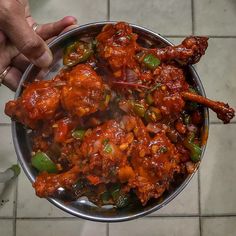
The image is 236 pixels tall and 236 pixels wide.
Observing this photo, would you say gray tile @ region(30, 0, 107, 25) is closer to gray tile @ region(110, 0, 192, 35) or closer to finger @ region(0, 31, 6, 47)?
gray tile @ region(110, 0, 192, 35)

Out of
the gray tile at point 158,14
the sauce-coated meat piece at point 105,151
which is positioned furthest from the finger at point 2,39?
the gray tile at point 158,14

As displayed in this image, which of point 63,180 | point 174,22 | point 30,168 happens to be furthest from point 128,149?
point 174,22

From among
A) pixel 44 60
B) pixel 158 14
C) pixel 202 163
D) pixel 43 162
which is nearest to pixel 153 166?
Answer: pixel 43 162

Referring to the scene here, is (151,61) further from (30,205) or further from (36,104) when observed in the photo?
(30,205)

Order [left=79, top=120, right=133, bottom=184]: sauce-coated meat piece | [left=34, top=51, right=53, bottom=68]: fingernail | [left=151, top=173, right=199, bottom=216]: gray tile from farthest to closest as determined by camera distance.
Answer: [left=151, top=173, right=199, bottom=216]: gray tile < [left=34, top=51, right=53, bottom=68]: fingernail < [left=79, top=120, right=133, bottom=184]: sauce-coated meat piece

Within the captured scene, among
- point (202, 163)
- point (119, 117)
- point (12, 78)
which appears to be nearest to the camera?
point (119, 117)

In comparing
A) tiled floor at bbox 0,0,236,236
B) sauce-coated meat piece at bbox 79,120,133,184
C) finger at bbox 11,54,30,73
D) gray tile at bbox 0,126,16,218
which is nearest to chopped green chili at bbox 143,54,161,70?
sauce-coated meat piece at bbox 79,120,133,184

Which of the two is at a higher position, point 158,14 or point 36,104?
point 158,14
